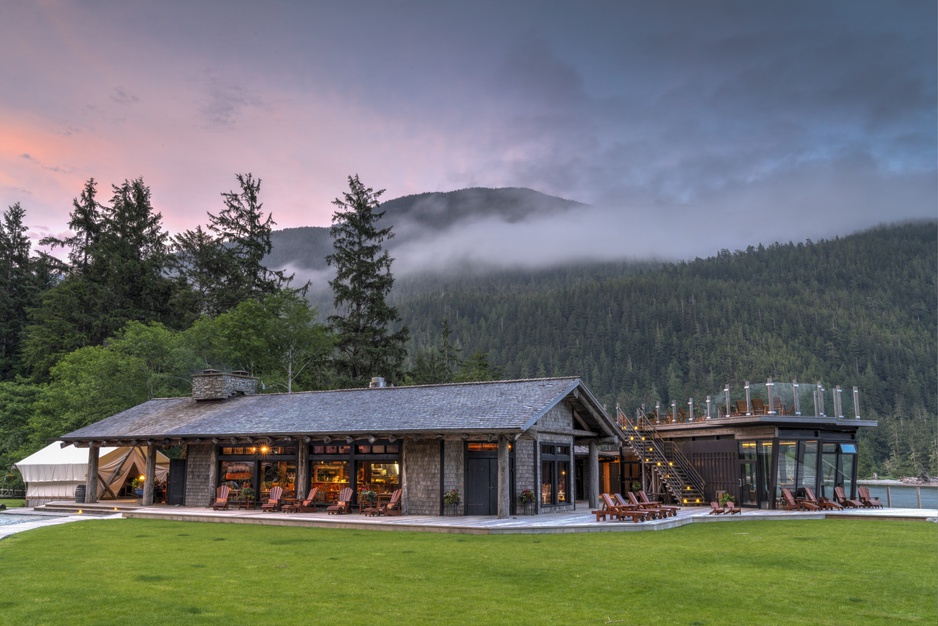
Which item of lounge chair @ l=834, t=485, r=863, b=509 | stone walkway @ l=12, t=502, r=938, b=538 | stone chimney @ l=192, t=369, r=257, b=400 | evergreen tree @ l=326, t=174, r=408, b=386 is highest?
evergreen tree @ l=326, t=174, r=408, b=386

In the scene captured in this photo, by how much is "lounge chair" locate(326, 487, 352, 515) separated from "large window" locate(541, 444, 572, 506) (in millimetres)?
6288

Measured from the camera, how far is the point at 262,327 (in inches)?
1797

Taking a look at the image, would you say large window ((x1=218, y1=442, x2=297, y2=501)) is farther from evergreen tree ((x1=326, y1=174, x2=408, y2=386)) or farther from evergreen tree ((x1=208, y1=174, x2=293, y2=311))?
evergreen tree ((x1=208, y1=174, x2=293, y2=311))

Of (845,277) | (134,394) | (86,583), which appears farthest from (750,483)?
(845,277)

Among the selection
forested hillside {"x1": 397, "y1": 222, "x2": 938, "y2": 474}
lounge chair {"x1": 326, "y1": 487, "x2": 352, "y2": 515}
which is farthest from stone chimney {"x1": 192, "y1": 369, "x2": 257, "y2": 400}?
forested hillside {"x1": 397, "y1": 222, "x2": 938, "y2": 474}

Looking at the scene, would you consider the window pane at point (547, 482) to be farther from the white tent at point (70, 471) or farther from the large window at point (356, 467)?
the white tent at point (70, 471)

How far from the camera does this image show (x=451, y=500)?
22203mm

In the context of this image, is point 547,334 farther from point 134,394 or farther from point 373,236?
point 134,394

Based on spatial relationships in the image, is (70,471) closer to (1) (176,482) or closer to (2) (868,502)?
(1) (176,482)

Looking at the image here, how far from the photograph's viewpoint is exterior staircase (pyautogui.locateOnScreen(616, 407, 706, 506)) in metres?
28.7

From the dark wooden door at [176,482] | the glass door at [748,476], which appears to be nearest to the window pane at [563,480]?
the glass door at [748,476]

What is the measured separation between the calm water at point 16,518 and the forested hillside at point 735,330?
95.5 meters

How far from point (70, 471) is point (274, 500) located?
12.0m

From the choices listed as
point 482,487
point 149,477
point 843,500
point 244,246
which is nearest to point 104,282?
point 244,246
